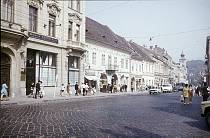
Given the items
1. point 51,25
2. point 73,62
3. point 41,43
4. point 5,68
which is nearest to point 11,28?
point 5,68

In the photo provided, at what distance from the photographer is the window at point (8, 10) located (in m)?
23.8

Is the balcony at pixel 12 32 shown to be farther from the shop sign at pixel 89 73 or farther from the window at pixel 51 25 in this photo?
the shop sign at pixel 89 73

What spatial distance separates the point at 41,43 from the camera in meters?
29.4

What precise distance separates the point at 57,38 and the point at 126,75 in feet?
91.7

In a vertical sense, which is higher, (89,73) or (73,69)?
(73,69)

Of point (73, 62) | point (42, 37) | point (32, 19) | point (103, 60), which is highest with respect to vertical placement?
point (32, 19)

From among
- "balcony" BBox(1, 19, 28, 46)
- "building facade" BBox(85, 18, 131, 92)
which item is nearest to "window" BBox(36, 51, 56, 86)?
"balcony" BBox(1, 19, 28, 46)

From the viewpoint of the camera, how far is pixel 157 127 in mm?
10797

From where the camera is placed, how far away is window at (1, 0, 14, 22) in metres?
23.8

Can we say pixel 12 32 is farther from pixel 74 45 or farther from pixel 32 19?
pixel 74 45

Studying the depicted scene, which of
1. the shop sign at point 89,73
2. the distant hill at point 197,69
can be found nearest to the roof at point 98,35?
the shop sign at point 89,73

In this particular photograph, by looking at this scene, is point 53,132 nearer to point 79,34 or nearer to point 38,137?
point 38,137

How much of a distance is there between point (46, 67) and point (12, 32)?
8362 millimetres

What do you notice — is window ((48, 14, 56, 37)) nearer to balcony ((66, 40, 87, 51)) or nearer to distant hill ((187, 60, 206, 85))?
balcony ((66, 40, 87, 51))
